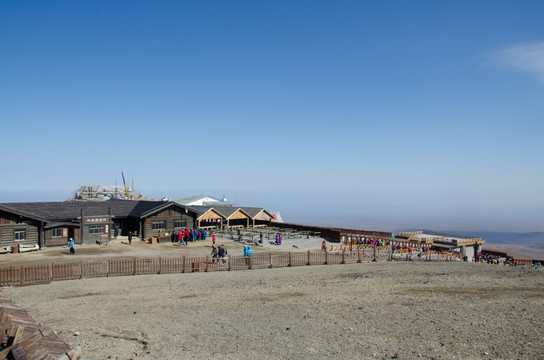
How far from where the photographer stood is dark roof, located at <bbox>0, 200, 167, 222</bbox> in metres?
38.5

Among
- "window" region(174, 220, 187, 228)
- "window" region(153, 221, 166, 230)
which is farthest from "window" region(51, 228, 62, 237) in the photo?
"window" region(174, 220, 187, 228)

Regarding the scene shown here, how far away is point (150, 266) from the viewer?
26.0 metres

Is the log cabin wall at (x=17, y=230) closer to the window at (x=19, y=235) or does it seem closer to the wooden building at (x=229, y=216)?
the window at (x=19, y=235)

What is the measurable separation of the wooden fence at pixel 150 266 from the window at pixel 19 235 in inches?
397

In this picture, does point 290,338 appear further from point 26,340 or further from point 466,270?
point 466,270

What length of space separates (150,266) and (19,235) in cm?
1669

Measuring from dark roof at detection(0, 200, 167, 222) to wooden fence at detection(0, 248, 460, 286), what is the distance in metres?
13.7

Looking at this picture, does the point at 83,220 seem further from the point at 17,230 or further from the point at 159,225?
the point at 159,225

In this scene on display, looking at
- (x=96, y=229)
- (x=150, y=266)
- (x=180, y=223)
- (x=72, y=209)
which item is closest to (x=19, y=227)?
(x=72, y=209)

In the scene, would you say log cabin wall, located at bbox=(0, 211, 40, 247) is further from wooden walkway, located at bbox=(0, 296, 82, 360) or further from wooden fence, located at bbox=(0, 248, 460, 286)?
wooden walkway, located at bbox=(0, 296, 82, 360)

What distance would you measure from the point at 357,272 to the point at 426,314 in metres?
11.1

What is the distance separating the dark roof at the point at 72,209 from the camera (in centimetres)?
3850

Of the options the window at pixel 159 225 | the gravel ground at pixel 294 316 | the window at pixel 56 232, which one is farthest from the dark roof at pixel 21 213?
the gravel ground at pixel 294 316

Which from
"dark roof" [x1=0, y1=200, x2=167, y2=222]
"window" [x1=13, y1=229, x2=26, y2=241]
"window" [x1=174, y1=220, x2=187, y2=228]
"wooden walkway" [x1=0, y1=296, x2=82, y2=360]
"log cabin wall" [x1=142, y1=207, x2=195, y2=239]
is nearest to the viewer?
"wooden walkway" [x1=0, y1=296, x2=82, y2=360]
